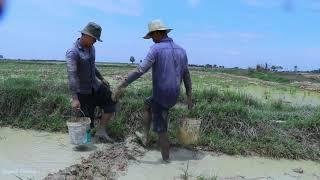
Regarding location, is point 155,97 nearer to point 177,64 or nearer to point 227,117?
point 177,64

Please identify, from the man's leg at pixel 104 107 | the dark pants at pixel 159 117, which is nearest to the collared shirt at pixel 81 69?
the man's leg at pixel 104 107

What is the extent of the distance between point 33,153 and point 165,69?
201cm

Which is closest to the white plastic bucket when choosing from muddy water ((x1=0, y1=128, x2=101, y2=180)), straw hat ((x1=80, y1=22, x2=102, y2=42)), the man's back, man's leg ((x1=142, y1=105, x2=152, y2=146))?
muddy water ((x1=0, y1=128, x2=101, y2=180))

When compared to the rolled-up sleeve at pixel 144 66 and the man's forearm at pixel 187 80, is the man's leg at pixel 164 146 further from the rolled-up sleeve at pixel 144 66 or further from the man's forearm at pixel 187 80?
the rolled-up sleeve at pixel 144 66

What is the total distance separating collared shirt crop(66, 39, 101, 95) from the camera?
6570 mm

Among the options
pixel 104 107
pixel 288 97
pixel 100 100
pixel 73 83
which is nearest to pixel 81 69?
pixel 73 83

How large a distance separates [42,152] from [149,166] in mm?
1437

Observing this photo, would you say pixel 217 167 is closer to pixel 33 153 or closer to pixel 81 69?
pixel 81 69

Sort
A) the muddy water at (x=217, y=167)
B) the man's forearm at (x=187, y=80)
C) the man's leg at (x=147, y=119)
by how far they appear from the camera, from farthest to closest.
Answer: the man's leg at (x=147, y=119), the man's forearm at (x=187, y=80), the muddy water at (x=217, y=167)

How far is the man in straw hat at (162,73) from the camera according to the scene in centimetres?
623

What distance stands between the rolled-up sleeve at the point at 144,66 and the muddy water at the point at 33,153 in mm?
1179

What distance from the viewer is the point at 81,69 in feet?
22.4

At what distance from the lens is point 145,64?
6.19 metres

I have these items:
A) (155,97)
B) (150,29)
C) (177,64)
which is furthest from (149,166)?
(150,29)
